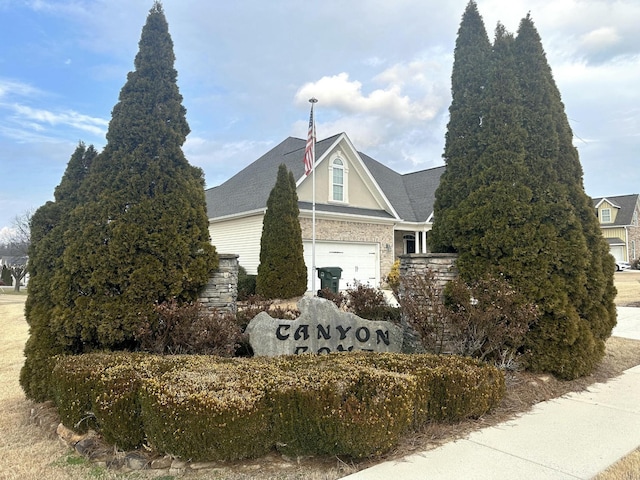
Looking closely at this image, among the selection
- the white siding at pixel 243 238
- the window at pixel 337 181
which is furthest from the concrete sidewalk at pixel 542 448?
the window at pixel 337 181

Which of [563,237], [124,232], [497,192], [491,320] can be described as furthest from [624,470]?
[124,232]

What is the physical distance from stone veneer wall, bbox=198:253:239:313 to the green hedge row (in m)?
1.82

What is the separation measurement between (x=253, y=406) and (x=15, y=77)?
28.6 ft

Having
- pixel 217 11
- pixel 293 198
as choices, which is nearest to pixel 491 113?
pixel 217 11

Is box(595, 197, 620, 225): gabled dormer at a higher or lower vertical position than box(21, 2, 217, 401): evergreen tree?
higher

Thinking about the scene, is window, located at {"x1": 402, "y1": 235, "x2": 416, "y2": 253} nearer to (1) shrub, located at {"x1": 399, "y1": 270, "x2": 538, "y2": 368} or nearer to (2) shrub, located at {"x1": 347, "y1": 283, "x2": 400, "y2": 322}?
(2) shrub, located at {"x1": 347, "y1": 283, "x2": 400, "y2": 322}

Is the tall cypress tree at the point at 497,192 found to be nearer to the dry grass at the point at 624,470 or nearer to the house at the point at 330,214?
the dry grass at the point at 624,470

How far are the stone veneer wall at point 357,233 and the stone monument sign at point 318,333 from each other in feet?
33.0

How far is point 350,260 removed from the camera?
57.8 ft

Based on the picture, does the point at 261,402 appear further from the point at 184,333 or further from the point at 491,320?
the point at 491,320

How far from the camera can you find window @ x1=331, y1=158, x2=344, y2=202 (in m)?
17.6

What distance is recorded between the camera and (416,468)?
3229 mm

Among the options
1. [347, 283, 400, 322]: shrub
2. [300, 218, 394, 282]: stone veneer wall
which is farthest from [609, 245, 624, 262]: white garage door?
[347, 283, 400, 322]: shrub

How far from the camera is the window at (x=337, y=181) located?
17609 mm
